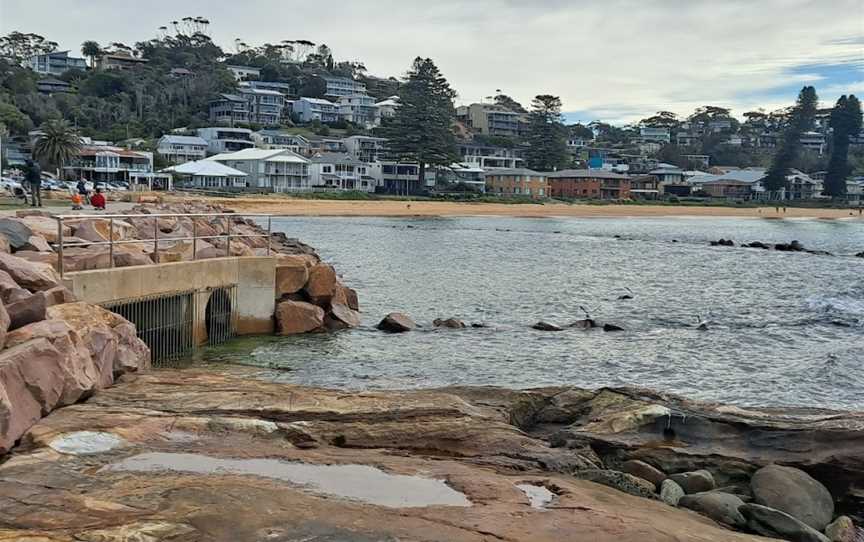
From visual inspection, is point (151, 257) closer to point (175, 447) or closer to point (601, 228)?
point (175, 447)

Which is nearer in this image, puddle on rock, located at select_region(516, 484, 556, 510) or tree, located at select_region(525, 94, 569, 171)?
puddle on rock, located at select_region(516, 484, 556, 510)

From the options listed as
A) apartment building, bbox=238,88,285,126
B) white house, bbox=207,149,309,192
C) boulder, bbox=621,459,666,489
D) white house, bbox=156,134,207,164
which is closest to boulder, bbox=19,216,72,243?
boulder, bbox=621,459,666,489

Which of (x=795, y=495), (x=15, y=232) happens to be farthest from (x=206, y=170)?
(x=795, y=495)

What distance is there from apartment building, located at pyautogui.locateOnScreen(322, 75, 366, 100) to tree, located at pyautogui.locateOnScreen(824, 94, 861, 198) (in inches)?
4128

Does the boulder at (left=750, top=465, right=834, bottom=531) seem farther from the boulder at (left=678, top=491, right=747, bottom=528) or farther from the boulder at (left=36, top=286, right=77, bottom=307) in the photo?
the boulder at (left=36, top=286, right=77, bottom=307)

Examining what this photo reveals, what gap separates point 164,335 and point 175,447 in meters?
7.83

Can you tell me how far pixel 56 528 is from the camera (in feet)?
18.1

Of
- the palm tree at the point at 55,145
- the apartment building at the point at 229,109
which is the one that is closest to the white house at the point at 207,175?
the palm tree at the point at 55,145

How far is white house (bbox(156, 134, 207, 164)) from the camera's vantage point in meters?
115

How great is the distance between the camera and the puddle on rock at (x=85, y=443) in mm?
7406

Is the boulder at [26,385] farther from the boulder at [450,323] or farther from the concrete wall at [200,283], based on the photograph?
the boulder at [450,323]

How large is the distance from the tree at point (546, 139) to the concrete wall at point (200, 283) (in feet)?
394

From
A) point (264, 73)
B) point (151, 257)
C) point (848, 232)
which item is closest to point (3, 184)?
point (151, 257)

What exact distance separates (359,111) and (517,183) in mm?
63367
